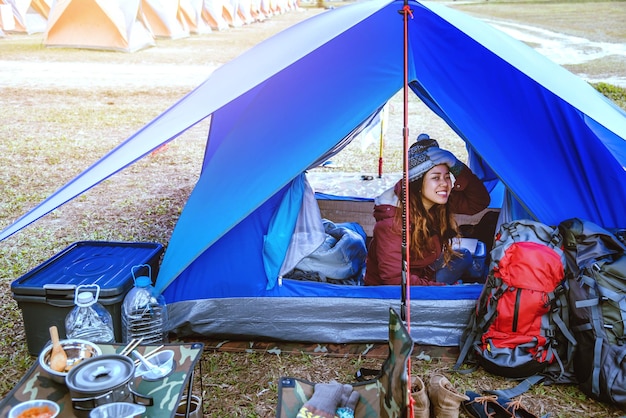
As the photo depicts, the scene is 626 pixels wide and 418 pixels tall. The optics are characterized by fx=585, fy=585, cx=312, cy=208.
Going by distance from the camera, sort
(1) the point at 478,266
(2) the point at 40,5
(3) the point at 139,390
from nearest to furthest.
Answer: (3) the point at 139,390 < (1) the point at 478,266 < (2) the point at 40,5

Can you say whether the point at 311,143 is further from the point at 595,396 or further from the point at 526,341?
the point at 595,396

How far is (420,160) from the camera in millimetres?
3146

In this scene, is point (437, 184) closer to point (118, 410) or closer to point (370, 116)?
point (370, 116)

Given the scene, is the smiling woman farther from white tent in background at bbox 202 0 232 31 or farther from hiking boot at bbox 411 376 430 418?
white tent in background at bbox 202 0 232 31

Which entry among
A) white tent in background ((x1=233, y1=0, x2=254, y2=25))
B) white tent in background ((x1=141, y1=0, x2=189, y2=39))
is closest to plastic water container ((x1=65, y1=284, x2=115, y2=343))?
white tent in background ((x1=141, y1=0, x2=189, y2=39))

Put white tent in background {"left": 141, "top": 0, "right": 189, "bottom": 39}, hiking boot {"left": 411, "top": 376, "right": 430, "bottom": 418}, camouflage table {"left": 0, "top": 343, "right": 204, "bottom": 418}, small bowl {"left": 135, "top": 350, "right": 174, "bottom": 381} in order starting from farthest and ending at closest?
white tent in background {"left": 141, "top": 0, "right": 189, "bottom": 39}
hiking boot {"left": 411, "top": 376, "right": 430, "bottom": 418}
small bowl {"left": 135, "top": 350, "right": 174, "bottom": 381}
camouflage table {"left": 0, "top": 343, "right": 204, "bottom": 418}

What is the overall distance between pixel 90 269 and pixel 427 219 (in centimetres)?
177

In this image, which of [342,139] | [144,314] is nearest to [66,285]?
[144,314]

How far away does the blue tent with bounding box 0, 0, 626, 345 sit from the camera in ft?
9.48

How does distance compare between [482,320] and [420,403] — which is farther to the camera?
[482,320]

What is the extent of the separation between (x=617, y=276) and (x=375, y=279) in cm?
116

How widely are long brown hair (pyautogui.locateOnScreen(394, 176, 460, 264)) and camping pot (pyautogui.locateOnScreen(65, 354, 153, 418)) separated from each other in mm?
1775

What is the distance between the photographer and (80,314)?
8.64 ft

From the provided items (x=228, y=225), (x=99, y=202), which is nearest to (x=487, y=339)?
(x=228, y=225)
